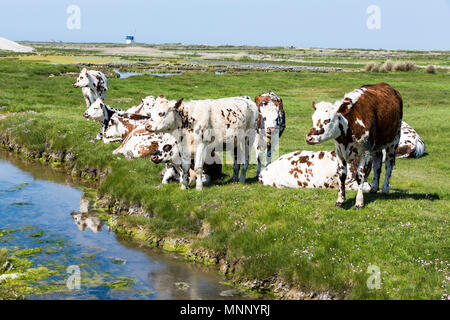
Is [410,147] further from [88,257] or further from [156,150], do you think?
[88,257]

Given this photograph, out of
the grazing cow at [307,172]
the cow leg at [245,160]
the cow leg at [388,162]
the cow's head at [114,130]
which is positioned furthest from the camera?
the cow's head at [114,130]

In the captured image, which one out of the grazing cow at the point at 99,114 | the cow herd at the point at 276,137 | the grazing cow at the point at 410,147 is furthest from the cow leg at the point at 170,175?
the grazing cow at the point at 410,147

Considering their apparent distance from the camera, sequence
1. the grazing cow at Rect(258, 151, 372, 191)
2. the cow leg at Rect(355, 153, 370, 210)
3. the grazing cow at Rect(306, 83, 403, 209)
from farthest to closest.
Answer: the grazing cow at Rect(258, 151, 372, 191), the cow leg at Rect(355, 153, 370, 210), the grazing cow at Rect(306, 83, 403, 209)

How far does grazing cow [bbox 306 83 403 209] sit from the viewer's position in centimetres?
1180

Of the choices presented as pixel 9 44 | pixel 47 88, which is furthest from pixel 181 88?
pixel 9 44

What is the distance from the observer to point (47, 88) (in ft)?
154

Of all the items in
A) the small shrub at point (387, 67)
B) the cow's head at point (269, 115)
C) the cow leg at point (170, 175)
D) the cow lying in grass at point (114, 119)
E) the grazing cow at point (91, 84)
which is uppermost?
the small shrub at point (387, 67)

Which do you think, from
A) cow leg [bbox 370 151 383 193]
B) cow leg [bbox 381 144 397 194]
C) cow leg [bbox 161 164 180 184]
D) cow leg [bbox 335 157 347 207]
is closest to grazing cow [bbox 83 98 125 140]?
cow leg [bbox 161 164 180 184]

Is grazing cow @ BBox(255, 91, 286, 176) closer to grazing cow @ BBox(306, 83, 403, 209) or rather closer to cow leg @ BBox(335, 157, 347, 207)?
grazing cow @ BBox(306, 83, 403, 209)

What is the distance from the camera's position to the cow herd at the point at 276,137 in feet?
40.2

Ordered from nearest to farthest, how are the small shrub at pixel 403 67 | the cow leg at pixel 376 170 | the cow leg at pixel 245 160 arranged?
the cow leg at pixel 376 170, the cow leg at pixel 245 160, the small shrub at pixel 403 67

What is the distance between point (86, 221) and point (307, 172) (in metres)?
6.98

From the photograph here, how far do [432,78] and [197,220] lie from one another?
214ft

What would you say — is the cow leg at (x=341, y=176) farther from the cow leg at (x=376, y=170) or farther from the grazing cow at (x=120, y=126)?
the grazing cow at (x=120, y=126)
